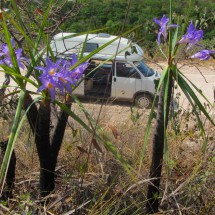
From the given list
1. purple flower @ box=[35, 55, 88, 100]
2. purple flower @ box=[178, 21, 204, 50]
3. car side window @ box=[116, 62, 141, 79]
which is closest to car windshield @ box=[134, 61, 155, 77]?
car side window @ box=[116, 62, 141, 79]

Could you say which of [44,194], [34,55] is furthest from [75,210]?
[34,55]

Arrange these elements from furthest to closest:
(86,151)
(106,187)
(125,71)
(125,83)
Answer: (125,71) → (125,83) → (106,187) → (86,151)

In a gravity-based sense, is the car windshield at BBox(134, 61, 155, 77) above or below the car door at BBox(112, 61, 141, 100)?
above

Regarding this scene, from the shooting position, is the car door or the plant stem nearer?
the plant stem

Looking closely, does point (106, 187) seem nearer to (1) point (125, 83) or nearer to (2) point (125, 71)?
(1) point (125, 83)

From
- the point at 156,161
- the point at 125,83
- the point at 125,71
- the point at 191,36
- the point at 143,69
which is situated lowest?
the point at 125,83

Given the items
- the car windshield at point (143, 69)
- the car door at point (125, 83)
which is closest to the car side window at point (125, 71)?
the car door at point (125, 83)

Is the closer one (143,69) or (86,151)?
(86,151)

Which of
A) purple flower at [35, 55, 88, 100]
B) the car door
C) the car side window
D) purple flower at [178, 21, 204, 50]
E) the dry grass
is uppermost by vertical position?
purple flower at [178, 21, 204, 50]

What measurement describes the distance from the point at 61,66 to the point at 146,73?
30.5ft

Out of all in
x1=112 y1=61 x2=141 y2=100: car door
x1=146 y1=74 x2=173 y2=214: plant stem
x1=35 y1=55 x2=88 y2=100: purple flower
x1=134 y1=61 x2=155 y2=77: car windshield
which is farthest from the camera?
x1=112 y1=61 x2=141 y2=100: car door

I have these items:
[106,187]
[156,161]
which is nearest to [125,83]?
[106,187]

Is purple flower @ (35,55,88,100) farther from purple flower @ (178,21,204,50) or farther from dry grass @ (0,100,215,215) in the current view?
purple flower @ (178,21,204,50)

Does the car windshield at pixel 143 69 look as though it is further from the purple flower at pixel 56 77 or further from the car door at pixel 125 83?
the purple flower at pixel 56 77
